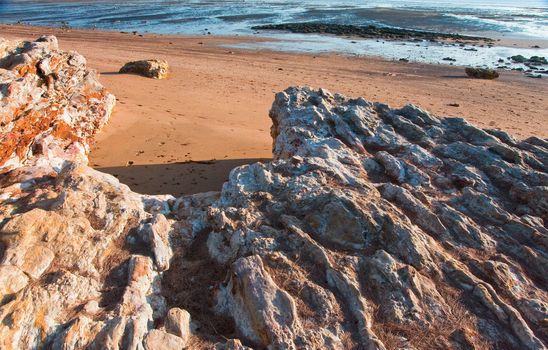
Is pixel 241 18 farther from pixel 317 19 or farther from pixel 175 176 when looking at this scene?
pixel 175 176

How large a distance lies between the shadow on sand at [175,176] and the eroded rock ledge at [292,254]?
7.12ft

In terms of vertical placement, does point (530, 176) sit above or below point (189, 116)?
above

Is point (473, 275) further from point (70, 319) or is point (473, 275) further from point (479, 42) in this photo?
point (479, 42)

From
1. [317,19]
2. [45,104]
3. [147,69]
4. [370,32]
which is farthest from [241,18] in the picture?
[45,104]

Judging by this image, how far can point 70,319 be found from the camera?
383cm

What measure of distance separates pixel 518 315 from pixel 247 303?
2932 millimetres

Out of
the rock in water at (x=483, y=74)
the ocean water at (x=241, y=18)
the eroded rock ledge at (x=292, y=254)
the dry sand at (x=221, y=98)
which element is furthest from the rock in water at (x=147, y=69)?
the ocean water at (x=241, y=18)

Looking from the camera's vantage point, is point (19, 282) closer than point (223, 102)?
Yes

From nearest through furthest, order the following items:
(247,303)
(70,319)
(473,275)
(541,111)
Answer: (70,319), (247,303), (473,275), (541,111)

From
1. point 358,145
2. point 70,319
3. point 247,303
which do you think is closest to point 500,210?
point 358,145

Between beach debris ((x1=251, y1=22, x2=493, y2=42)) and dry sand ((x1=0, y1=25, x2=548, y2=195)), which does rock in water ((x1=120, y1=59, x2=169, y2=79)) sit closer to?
dry sand ((x1=0, y1=25, x2=548, y2=195))

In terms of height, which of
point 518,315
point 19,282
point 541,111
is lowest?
point 541,111

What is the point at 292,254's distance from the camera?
4852mm

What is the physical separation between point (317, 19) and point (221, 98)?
133ft
